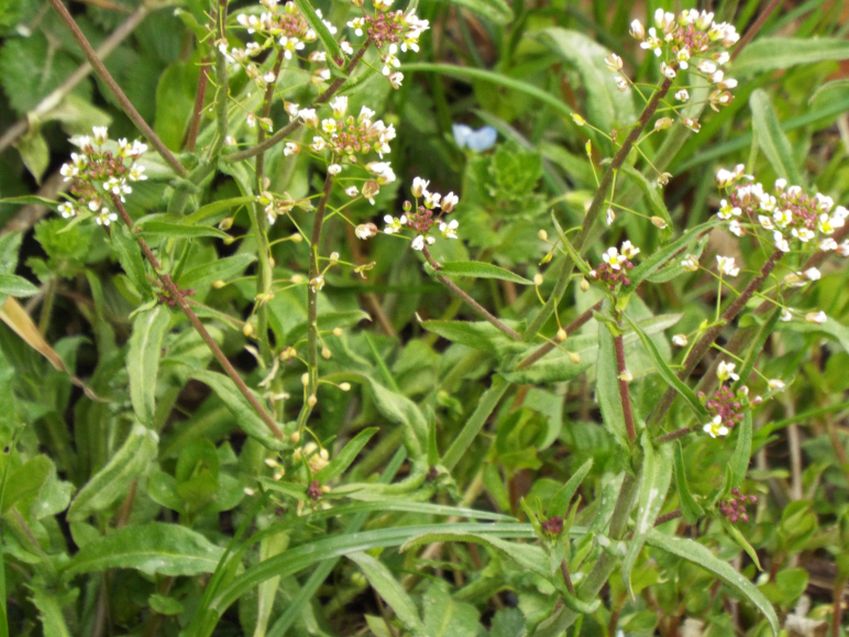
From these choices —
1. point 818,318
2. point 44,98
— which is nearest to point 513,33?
point 44,98

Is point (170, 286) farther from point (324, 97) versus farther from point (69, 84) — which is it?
point (69, 84)

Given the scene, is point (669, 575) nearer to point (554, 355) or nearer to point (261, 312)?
point (554, 355)

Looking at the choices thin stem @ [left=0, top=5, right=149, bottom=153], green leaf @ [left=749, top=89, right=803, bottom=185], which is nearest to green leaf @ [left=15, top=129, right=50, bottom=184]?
thin stem @ [left=0, top=5, right=149, bottom=153]

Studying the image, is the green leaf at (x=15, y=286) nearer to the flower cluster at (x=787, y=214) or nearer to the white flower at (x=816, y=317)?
the flower cluster at (x=787, y=214)

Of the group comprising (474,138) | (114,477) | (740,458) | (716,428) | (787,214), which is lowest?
(114,477)

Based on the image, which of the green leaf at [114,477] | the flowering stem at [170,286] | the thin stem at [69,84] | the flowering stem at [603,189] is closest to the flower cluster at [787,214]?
the flowering stem at [603,189]

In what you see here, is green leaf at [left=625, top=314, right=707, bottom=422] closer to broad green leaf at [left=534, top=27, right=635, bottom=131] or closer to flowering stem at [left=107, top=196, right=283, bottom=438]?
flowering stem at [left=107, top=196, right=283, bottom=438]

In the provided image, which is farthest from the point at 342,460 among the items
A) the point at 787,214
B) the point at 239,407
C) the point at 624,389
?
the point at 787,214
